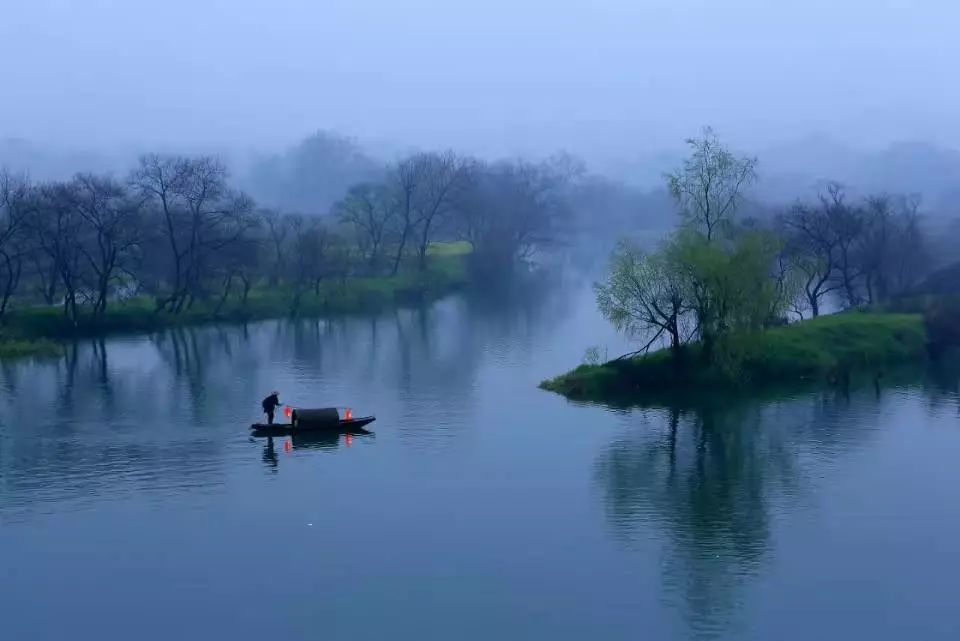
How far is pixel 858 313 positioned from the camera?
44.5 metres

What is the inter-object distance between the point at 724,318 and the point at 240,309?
90.2 feet

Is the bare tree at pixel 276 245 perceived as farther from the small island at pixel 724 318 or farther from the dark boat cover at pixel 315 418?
the dark boat cover at pixel 315 418

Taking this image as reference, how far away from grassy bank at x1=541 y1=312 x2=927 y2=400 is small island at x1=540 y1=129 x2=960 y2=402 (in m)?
0.04

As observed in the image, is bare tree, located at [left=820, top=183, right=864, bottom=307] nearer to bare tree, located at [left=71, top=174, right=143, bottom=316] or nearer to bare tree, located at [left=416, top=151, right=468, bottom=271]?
bare tree, located at [left=416, top=151, right=468, bottom=271]

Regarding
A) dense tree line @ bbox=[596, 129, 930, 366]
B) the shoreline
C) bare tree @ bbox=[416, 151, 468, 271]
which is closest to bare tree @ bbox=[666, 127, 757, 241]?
dense tree line @ bbox=[596, 129, 930, 366]

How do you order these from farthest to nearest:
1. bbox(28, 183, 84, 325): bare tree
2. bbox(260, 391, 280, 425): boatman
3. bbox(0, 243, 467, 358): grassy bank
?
bbox(28, 183, 84, 325): bare tree < bbox(0, 243, 467, 358): grassy bank < bbox(260, 391, 280, 425): boatman

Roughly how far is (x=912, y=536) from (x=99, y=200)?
39.8m

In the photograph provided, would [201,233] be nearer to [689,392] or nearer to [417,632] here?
[689,392]

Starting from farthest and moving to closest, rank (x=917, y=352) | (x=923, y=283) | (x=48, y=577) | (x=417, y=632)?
(x=923, y=283) → (x=917, y=352) → (x=48, y=577) → (x=417, y=632)

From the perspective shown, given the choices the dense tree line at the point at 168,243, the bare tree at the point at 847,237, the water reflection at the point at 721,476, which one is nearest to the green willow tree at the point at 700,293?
the water reflection at the point at 721,476

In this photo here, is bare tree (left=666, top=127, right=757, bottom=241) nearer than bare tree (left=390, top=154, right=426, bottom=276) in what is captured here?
Yes

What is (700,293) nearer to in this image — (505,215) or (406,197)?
(406,197)

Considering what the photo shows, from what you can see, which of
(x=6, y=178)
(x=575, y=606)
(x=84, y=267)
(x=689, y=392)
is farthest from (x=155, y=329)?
(x=575, y=606)

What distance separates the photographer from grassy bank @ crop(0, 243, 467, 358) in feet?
157
